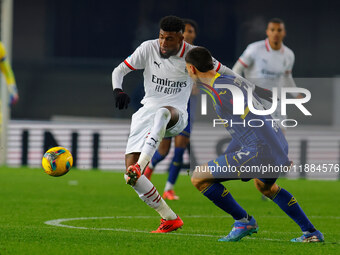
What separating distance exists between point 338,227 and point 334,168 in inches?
389

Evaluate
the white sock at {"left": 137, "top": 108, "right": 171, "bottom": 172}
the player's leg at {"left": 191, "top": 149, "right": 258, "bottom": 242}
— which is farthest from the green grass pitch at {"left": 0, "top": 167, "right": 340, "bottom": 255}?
the white sock at {"left": 137, "top": 108, "right": 171, "bottom": 172}

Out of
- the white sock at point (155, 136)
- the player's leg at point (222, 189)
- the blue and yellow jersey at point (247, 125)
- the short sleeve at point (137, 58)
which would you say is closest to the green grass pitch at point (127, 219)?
the player's leg at point (222, 189)

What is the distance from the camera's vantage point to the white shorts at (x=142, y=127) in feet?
24.1

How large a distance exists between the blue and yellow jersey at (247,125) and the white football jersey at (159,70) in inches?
51.1

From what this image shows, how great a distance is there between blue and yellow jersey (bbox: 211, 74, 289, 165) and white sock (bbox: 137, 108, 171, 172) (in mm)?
811

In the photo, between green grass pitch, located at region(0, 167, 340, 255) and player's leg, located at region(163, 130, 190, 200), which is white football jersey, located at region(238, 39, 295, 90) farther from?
green grass pitch, located at region(0, 167, 340, 255)

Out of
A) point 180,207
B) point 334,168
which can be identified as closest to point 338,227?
point 180,207

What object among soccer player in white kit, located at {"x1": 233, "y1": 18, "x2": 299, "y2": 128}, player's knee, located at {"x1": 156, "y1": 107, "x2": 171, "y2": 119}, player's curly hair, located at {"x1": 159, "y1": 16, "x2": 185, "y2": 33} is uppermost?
player's curly hair, located at {"x1": 159, "y1": 16, "x2": 185, "y2": 33}

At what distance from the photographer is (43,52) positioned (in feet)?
89.0

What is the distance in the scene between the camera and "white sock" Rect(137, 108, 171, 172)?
688 cm

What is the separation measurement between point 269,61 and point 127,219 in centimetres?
387

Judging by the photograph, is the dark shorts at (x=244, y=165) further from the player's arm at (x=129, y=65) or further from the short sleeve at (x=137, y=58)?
the short sleeve at (x=137, y=58)

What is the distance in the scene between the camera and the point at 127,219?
27.9 ft

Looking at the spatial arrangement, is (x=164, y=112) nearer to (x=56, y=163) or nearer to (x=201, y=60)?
(x=201, y=60)
